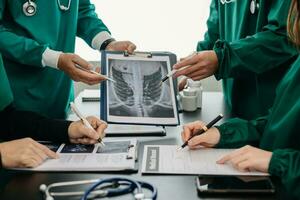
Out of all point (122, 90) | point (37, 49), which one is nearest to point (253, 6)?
point (122, 90)

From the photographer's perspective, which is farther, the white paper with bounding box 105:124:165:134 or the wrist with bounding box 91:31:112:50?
the wrist with bounding box 91:31:112:50

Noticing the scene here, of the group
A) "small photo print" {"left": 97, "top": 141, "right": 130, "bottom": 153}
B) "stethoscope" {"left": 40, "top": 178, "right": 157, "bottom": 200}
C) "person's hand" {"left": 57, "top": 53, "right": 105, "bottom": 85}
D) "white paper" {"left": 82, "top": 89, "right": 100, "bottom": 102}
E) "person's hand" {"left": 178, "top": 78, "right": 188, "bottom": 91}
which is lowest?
"stethoscope" {"left": 40, "top": 178, "right": 157, "bottom": 200}

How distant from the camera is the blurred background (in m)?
2.62

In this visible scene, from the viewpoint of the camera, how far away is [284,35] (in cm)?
149

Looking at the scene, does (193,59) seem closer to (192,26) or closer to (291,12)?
(291,12)

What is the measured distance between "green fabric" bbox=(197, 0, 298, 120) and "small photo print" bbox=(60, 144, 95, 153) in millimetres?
561

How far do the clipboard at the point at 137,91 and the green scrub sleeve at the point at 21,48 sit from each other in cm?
23

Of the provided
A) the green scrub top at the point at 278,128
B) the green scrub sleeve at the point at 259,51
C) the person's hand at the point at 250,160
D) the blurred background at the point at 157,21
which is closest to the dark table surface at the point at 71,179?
the person's hand at the point at 250,160

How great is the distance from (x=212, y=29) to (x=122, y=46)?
483mm

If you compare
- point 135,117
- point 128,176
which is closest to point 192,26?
point 135,117

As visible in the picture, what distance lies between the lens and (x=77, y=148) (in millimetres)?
1249

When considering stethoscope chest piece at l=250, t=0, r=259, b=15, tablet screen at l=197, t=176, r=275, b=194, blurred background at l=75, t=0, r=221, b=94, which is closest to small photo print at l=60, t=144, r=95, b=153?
tablet screen at l=197, t=176, r=275, b=194

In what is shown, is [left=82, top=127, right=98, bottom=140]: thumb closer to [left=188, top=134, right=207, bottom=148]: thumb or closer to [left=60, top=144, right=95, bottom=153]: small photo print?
[left=60, top=144, right=95, bottom=153]: small photo print

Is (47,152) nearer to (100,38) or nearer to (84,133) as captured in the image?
(84,133)
